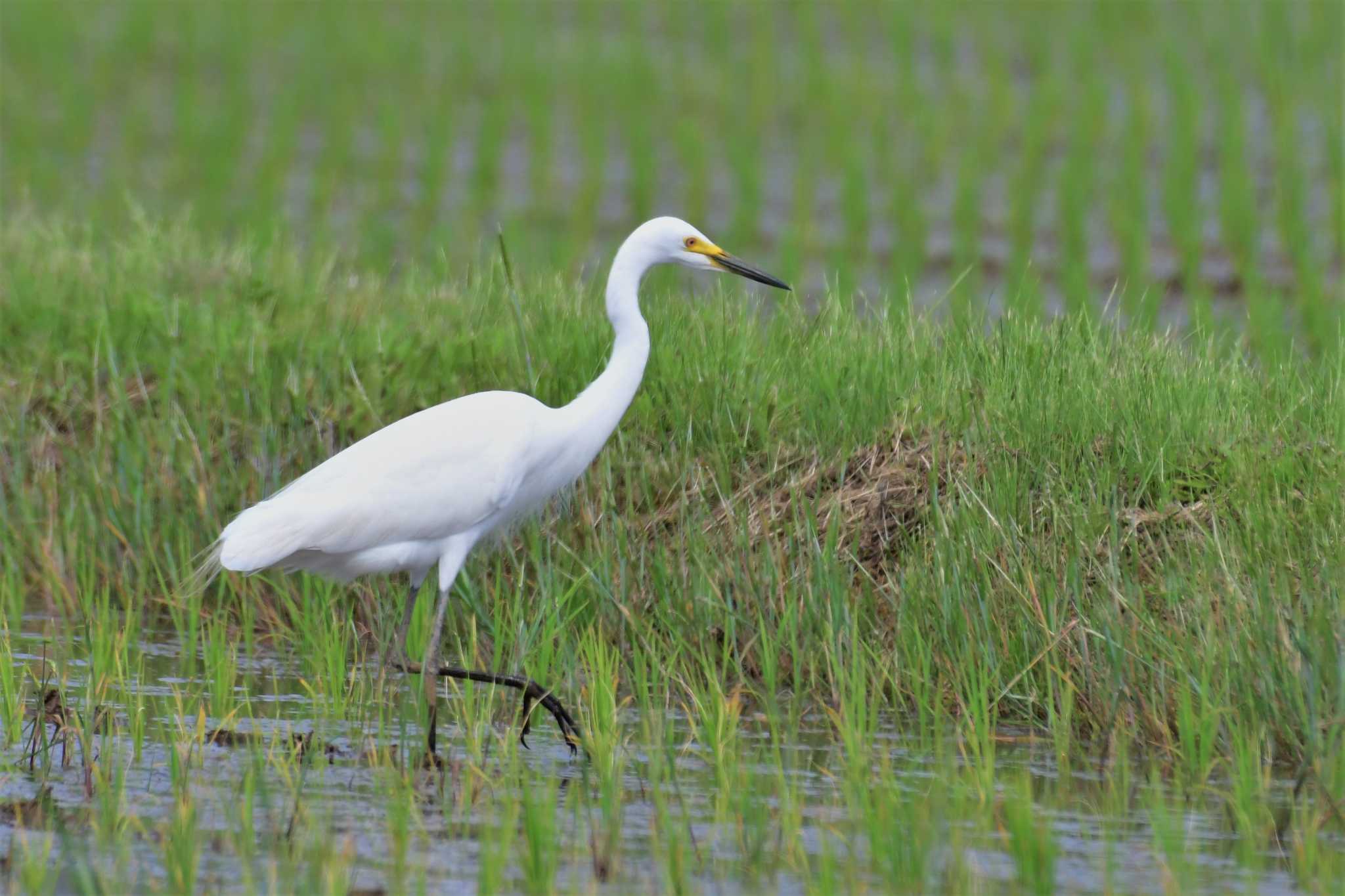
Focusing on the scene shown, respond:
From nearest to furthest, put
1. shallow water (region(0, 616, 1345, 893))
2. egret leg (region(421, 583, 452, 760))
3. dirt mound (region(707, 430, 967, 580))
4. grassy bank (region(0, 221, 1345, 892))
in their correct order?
1. shallow water (region(0, 616, 1345, 893))
2. grassy bank (region(0, 221, 1345, 892))
3. egret leg (region(421, 583, 452, 760))
4. dirt mound (region(707, 430, 967, 580))

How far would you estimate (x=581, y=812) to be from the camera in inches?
183

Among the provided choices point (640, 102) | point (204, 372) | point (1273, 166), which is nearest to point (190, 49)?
point (640, 102)

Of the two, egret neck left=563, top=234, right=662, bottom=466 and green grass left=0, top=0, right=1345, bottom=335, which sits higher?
green grass left=0, top=0, right=1345, bottom=335

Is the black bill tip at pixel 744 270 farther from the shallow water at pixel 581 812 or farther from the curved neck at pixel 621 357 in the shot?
the shallow water at pixel 581 812

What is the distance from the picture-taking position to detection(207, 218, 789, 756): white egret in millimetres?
5477

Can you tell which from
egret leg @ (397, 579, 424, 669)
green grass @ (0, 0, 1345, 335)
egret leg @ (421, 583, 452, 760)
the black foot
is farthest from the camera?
green grass @ (0, 0, 1345, 335)

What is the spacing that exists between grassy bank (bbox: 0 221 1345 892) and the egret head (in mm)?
643

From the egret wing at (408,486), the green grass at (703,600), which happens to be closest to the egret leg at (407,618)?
the green grass at (703,600)

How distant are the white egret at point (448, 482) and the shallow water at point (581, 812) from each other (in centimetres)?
45

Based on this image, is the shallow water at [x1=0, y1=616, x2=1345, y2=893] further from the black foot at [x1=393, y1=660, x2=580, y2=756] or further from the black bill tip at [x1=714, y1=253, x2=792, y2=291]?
the black bill tip at [x1=714, y1=253, x2=792, y2=291]

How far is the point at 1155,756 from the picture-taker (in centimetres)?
506

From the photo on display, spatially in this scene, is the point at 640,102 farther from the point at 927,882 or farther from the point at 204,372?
the point at 927,882

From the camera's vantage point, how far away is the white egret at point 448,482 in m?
5.48

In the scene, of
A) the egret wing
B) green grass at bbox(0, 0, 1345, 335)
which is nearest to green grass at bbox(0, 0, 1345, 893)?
the egret wing
